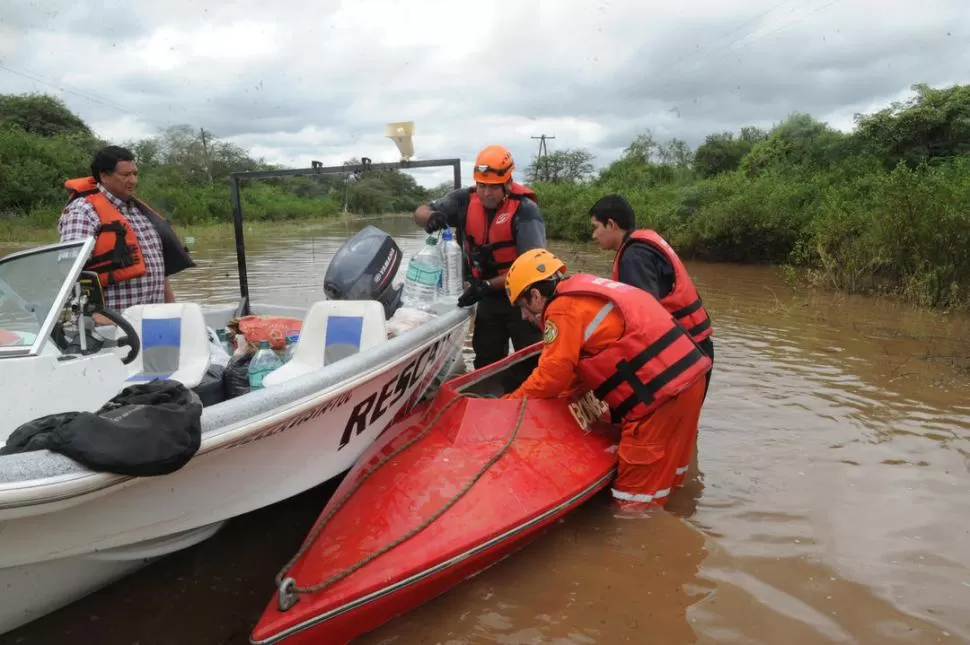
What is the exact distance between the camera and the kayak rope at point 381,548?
2.18m

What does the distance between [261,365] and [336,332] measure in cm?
42

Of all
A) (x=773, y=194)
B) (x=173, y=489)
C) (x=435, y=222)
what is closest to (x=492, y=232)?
(x=435, y=222)

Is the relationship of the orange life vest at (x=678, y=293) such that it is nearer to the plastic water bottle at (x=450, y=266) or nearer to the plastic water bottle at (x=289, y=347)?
the plastic water bottle at (x=450, y=266)

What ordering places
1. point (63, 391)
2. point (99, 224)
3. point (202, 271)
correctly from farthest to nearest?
point (202, 271) → point (99, 224) → point (63, 391)

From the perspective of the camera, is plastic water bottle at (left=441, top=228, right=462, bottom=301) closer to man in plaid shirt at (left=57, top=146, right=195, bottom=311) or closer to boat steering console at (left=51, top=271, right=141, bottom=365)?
man in plaid shirt at (left=57, top=146, right=195, bottom=311)

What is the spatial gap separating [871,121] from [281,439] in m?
19.4

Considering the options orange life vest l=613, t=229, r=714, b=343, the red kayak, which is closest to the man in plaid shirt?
the red kayak

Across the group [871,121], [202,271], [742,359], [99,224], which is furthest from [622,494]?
[871,121]

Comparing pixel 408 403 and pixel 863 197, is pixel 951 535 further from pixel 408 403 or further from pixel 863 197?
pixel 863 197

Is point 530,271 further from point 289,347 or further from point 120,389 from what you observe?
point 120,389

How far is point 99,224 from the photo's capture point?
11.5 ft

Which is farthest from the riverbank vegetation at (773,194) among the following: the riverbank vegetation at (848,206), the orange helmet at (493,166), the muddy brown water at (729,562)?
the muddy brown water at (729,562)

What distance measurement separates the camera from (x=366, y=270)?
3.91 m

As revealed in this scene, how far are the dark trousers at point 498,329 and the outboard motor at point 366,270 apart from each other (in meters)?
0.67
